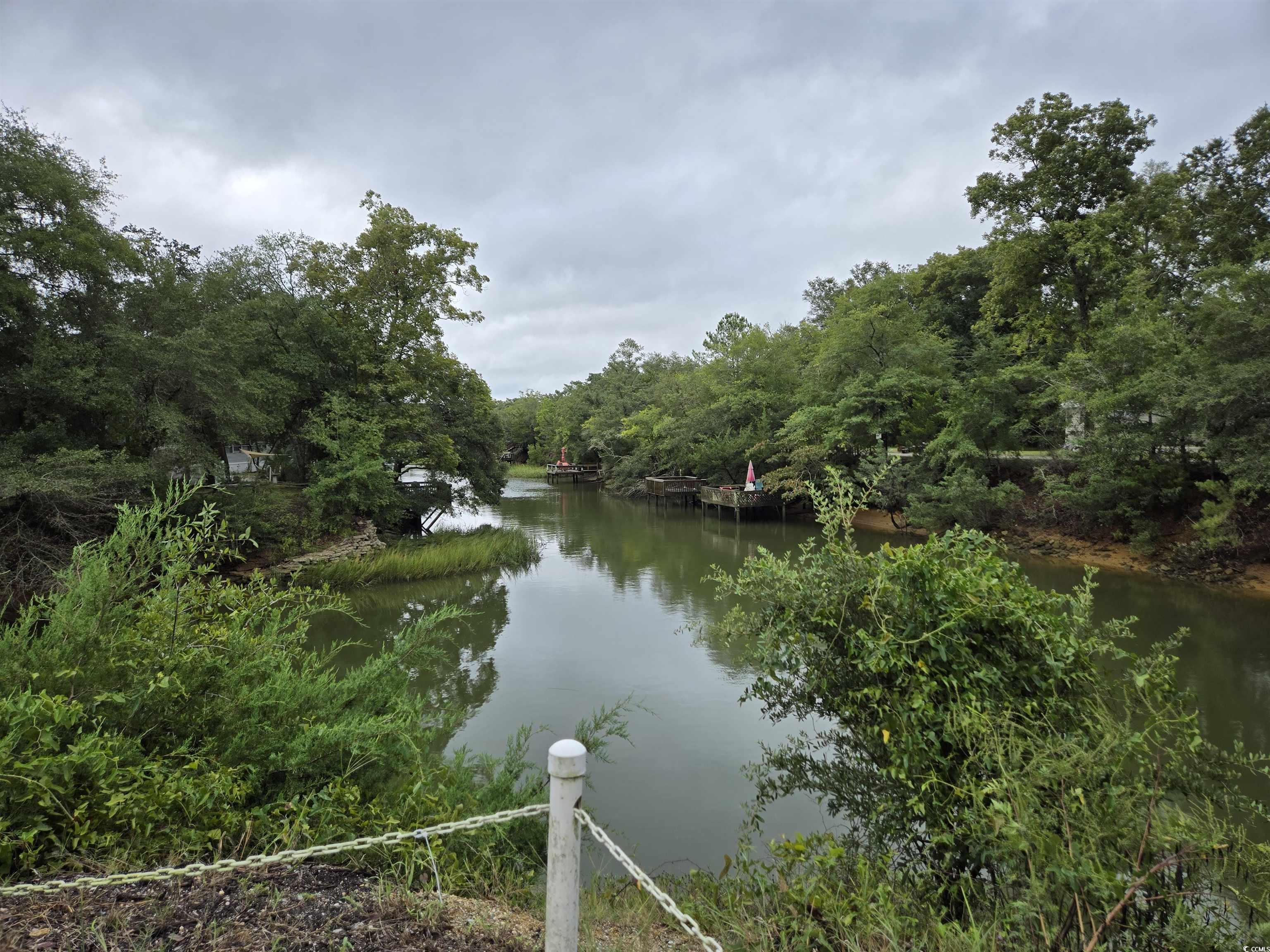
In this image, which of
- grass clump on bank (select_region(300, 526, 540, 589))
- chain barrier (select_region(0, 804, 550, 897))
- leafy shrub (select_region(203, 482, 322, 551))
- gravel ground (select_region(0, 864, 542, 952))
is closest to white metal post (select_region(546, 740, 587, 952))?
chain barrier (select_region(0, 804, 550, 897))

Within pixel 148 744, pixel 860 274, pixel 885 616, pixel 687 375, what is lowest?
pixel 148 744

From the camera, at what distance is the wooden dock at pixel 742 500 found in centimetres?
1988

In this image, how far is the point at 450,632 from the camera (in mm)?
8484

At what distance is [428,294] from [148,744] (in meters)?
13.6

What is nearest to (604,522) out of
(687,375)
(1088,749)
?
(687,375)

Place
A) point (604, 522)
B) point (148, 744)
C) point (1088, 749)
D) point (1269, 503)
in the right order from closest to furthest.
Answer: point (1088, 749)
point (148, 744)
point (1269, 503)
point (604, 522)

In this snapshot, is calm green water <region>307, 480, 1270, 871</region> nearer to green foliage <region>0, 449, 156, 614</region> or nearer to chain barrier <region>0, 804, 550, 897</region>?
chain barrier <region>0, 804, 550, 897</region>

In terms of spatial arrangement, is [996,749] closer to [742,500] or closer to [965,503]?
[965,503]

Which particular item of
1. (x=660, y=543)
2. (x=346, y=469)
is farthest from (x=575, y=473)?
(x=346, y=469)

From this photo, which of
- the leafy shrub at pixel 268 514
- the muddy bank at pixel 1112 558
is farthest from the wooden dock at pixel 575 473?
the leafy shrub at pixel 268 514

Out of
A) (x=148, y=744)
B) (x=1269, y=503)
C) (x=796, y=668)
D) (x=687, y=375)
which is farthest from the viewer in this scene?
(x=687, y=375)

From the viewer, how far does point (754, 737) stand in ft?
17.7

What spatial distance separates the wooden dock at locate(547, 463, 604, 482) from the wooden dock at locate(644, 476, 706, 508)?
36.9 feet

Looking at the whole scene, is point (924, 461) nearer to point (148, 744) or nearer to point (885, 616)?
point (885, 616)
